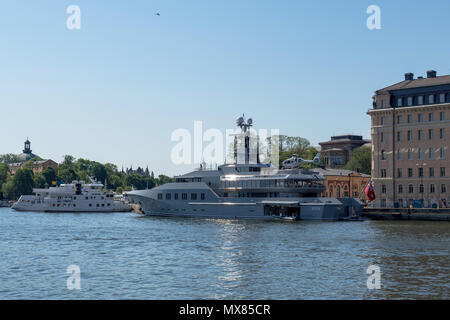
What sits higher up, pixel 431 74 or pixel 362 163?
pixel 431 74

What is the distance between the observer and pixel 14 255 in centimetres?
4078

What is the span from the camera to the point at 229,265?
35062mm

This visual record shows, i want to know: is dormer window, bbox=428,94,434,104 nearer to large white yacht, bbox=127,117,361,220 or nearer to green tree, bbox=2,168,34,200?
large white yacht, bbox=127,117,361,220

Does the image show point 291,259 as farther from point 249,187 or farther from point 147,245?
point 249,187

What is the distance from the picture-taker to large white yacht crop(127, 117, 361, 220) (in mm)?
77750

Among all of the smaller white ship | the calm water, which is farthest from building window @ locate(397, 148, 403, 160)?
the smaller white ship

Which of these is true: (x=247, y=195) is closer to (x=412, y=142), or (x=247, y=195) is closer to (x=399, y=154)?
(x=399, y=154)

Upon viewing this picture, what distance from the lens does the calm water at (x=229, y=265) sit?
26797 mm

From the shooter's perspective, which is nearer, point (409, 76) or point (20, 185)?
point (409, 76)

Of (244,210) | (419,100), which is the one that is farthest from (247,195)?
(419,100)

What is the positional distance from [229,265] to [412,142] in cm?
6858
